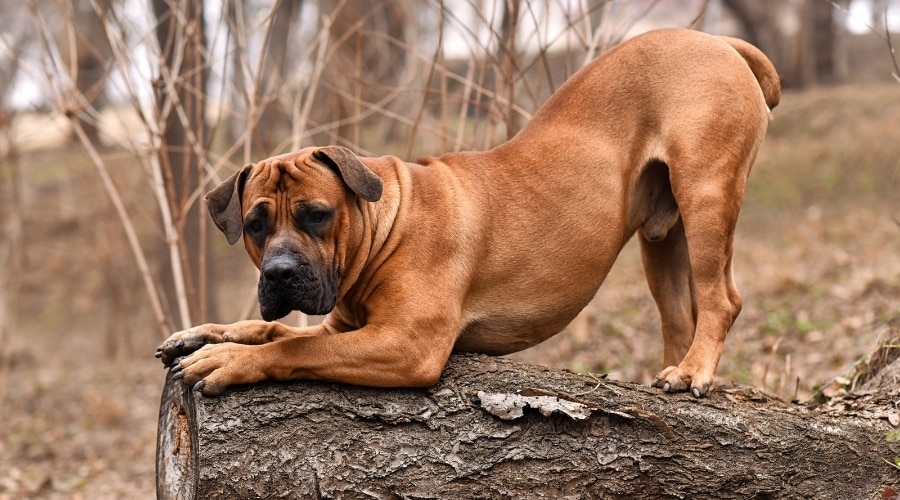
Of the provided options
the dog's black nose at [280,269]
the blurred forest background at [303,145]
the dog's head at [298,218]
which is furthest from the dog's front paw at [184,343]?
the blurred forest background at [303,145]

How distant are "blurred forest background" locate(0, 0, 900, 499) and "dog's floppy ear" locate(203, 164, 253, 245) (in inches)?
69.8

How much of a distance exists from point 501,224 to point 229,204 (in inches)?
52.5

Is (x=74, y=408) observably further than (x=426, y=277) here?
Yes

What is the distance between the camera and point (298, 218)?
4.09 metres

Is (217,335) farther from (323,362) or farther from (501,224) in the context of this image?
(501,224)

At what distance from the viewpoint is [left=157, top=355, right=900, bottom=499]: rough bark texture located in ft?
12.5

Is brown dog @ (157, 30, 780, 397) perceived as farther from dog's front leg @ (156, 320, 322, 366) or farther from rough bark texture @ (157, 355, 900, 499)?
rough bark texture @ (157, 355, 900, 499)

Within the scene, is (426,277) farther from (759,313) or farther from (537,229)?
(759,313)

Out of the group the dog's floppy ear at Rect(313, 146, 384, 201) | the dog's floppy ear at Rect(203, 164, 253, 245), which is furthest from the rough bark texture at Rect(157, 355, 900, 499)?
the dog's floppy ear at Rect(313, 146, 384, 201)

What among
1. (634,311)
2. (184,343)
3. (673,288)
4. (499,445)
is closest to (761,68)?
(673,288)

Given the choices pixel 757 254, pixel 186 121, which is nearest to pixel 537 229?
pixel 186 121

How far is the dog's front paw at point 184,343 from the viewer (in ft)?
14.2

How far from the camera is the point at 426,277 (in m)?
4.31

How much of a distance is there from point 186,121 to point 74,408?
6.53 meters
